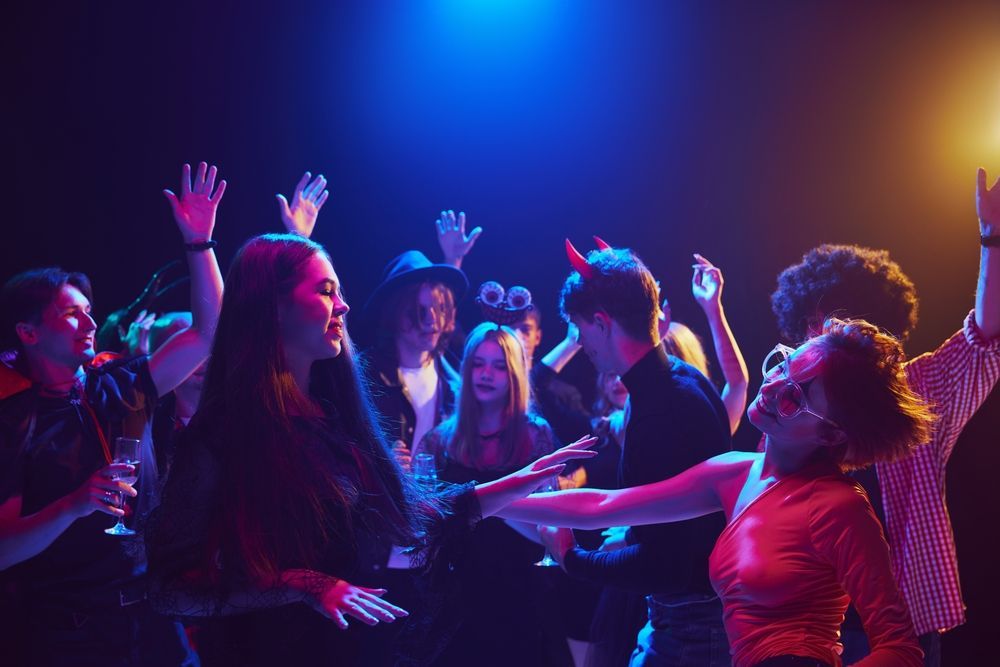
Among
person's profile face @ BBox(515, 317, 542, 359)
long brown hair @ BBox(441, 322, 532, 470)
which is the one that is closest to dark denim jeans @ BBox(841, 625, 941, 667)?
long brown hair @ BBox(441, 322, 532, 470)

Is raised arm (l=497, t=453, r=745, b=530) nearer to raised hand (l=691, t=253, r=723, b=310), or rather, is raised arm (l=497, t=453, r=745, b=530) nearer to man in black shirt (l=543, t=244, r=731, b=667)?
man in black shirt (l=543, t=244, r=731, b=667)

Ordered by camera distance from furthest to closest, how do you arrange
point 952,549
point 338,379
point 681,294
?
point 681,294, point 952,549, point 338,379

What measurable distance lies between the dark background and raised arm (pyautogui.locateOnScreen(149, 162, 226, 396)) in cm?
229

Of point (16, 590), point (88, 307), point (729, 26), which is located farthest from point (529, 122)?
point (16, 590)

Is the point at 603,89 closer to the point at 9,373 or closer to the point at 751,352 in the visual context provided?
the point at 751,352

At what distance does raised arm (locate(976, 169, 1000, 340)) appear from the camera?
7.83ft

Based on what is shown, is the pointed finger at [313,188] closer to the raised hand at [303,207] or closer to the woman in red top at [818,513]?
the raised hand at [303,207]

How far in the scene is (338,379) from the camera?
2279 mm

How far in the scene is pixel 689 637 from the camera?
2.42 metres

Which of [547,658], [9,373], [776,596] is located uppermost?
[9,373]

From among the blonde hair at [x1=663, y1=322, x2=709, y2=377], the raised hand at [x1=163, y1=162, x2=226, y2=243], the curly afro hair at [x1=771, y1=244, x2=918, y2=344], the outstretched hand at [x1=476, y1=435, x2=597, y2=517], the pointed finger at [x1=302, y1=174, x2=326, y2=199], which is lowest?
the outstretched hand at [x1=476, y1=435, x2=597, y2=517]

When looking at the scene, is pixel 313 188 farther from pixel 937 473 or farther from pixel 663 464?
pixel 937 473

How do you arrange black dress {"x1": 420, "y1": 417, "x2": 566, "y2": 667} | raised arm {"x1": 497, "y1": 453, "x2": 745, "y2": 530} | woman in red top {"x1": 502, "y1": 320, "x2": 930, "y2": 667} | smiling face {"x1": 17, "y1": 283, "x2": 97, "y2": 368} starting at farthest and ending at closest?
black dress {"x1": 420, "y1": 417, "x2": 566, "y2": 667} → smiling face {"x1": 17, "y1": 283, "x2": 97, "y2": 368} → raised arm {"x1": 497, "y1": 453, "x2": 745, "y2": 530} → woman in red top {"x1": 502, "y1": 320, "x2": 930, "y2": 667}

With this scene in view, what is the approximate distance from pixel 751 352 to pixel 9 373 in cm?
420
